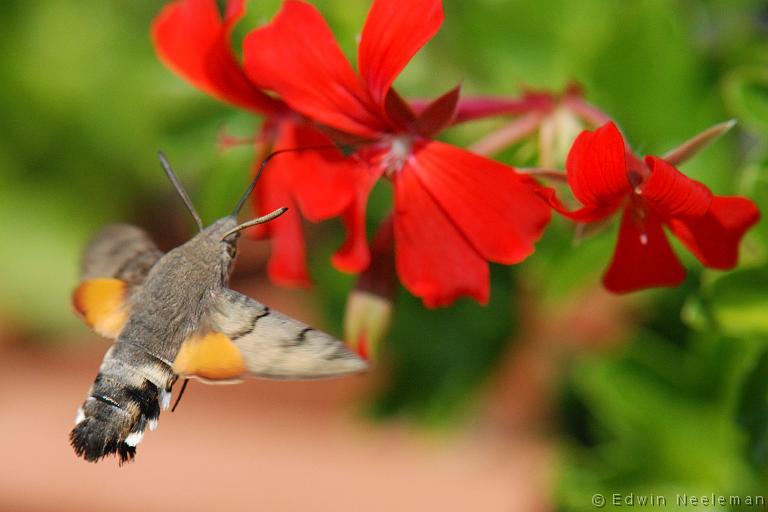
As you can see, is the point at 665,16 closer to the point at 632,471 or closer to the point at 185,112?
the point at 632,471

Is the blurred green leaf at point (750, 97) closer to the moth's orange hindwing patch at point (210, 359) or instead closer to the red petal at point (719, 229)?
the red petal at point (719, 229)

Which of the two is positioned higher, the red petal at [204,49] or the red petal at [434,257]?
the red petal at [204,49]

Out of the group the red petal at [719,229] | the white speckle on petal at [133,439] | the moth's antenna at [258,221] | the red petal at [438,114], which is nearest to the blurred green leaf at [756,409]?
the red petal at [719,229]

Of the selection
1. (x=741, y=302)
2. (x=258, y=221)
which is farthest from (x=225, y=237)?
(x=741, y=302)

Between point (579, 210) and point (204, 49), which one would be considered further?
point (204, 49)

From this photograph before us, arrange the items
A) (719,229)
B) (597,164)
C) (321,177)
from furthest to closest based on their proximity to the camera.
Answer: (321,177), (719,229), (597,164)

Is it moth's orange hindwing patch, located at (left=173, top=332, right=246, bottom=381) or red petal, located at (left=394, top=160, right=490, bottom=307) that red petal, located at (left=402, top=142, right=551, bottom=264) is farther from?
moth's orange hindwing patch, located at (left=173, top=332, right=246, bottom=381)

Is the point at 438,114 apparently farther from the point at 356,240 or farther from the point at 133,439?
the point at 133,439
